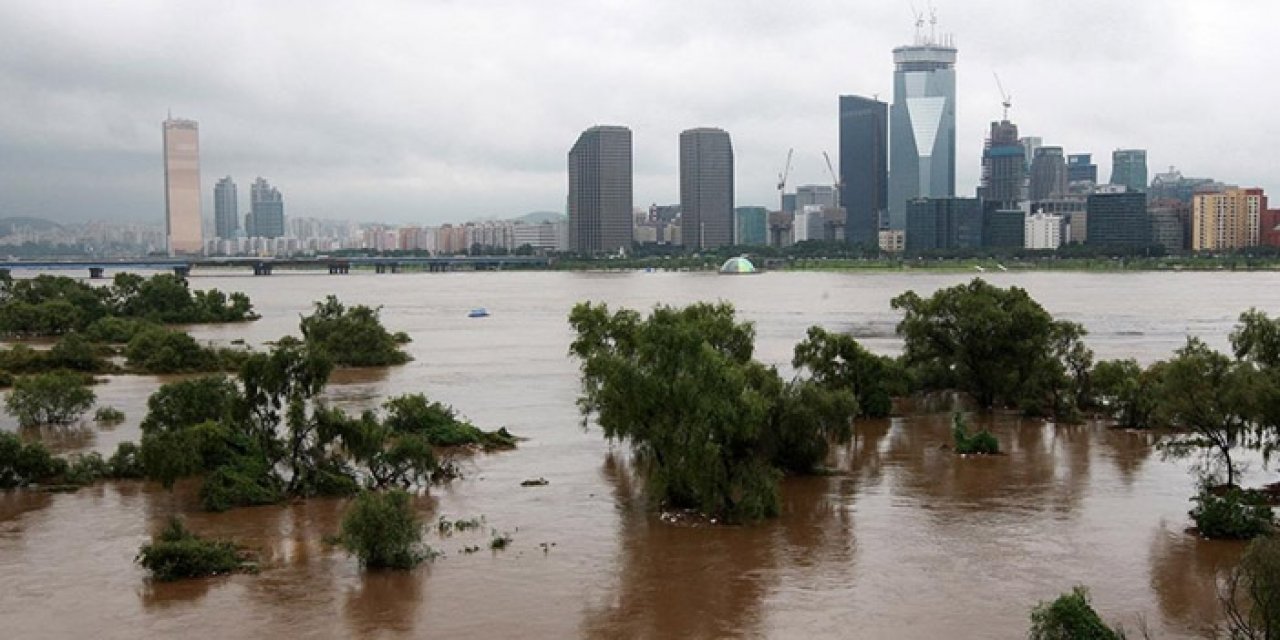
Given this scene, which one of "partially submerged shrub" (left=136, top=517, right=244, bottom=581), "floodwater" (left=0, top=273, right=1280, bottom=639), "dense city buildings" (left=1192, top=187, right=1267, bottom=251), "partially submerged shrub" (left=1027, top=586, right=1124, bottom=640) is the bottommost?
"floodwater" (left=0, top=273, right=1280, bottom=639)

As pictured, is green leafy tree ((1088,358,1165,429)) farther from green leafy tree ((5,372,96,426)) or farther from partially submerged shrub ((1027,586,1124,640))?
green leafy tree ((5,372,96,426))

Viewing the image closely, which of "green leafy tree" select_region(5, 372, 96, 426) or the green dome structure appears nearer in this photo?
"green leafy tree" select_region(5, 372, 96, 426)

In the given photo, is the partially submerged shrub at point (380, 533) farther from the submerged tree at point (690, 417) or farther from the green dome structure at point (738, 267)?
the green dome structure at point (738, 267)

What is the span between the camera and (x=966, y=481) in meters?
28.4

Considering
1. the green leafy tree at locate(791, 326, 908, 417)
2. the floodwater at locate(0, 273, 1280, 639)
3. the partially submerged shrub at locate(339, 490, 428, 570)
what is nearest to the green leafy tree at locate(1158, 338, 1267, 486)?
the floodwater at locate(0, 273, 1280, 639)

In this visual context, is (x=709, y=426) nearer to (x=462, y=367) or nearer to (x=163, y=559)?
(x=163, y=559)

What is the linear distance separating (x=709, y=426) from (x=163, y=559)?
410 inches

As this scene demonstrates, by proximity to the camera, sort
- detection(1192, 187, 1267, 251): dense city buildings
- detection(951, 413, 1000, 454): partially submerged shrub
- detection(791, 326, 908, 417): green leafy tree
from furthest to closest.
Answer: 1. detection(1192, 187, 1267, 251): dense city buildings
2. detection(791, 326, 908, 417): green leafy tree
3. detection(951, 413, 1000, 454): partially submerged shrub

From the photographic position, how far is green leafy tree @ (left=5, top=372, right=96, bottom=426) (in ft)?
119

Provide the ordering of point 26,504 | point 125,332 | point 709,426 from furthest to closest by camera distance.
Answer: point 125,332, point 26,504, point 709,426

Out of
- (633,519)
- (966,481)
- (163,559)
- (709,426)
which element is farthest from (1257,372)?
(163,559)

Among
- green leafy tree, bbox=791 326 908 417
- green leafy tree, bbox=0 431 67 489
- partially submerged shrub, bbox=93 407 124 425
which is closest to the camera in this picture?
green leafy tree, bbox=0 431 67 489

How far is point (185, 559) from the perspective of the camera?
2050cm

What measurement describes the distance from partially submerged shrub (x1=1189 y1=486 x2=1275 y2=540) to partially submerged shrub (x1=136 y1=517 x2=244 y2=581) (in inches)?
708
